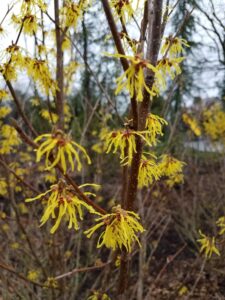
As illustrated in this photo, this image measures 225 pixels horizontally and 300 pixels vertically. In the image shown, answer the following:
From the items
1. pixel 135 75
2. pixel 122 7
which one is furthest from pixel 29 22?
pixel 135 75

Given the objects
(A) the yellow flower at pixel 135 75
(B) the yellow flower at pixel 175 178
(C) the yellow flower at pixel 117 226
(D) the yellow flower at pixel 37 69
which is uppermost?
(D) the yellow flower at pixel 37 69

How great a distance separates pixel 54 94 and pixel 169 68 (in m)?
1.13

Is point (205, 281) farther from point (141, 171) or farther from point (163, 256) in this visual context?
point (141, 171)

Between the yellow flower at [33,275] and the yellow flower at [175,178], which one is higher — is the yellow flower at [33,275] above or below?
below

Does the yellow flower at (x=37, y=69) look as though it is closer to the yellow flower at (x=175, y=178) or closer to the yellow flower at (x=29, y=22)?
the yellow flower at (x=29, y=22)

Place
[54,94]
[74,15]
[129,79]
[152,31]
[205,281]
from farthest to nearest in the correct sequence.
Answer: [205,281] < [54,94] < [74,15] < [152,31] < [129,79]

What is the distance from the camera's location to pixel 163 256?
6.40 metres

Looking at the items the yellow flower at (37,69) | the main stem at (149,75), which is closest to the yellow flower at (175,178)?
the yellow flower at (37,69)

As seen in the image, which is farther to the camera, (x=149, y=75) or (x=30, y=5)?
(x=30, y=5)

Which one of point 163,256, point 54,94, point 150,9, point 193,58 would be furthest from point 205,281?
point 193,58

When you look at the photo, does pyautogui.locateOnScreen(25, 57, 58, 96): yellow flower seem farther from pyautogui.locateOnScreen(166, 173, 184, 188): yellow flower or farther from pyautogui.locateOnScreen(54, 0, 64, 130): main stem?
pyautogui.locateOnScreen(166, 173, 184, 188): yellow flower

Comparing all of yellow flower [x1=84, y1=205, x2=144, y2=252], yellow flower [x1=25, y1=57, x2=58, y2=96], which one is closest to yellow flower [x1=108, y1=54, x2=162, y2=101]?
yellow flower [x1=84, y1=205, x2=144, y2=252]

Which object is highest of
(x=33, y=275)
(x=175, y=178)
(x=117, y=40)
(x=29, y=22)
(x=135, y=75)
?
(x=29, y=22)

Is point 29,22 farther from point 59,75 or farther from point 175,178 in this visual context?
point 175,178
